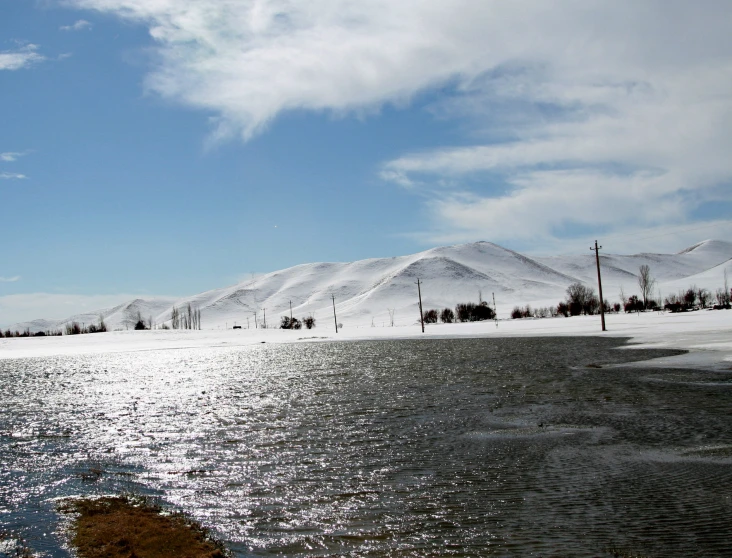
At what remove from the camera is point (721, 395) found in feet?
67.7

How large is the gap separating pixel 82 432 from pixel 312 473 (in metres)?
10.9

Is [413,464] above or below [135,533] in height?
below

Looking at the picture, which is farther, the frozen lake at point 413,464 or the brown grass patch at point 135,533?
the frozen lake at point 413,464

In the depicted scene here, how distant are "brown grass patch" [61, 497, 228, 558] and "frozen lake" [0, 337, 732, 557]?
377mm

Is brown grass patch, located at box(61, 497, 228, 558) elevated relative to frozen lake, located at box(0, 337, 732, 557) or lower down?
elevated

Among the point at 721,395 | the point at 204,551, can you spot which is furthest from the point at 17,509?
the point at 721,395

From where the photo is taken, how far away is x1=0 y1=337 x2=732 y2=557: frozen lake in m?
9.09

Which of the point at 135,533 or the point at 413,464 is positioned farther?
the point at 413,464

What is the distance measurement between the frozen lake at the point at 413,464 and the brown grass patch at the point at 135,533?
1.24 ft

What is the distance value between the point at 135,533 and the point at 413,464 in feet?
20.7

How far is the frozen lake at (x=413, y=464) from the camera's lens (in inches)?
358

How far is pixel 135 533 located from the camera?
9305 millimetres

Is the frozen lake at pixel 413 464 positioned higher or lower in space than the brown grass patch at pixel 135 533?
lower

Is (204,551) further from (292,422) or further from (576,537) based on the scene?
(292,422)
